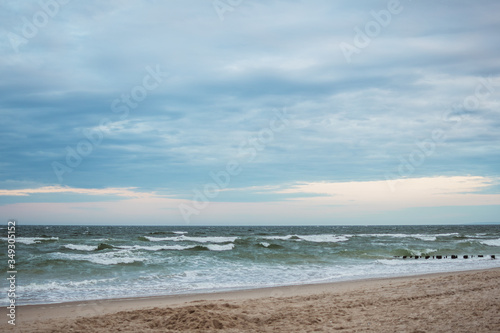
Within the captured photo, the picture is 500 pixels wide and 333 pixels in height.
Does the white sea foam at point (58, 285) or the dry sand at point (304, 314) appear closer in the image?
the dry sand at point (304, 314)

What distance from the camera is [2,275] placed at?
15.1 meters

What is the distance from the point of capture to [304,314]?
8.16 metres

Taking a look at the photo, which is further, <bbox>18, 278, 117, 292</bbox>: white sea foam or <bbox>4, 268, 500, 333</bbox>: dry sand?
<bbox>18, 278, 117, 292</bbox>: white sea foam

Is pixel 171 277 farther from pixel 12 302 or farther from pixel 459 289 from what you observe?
pixel 459 289

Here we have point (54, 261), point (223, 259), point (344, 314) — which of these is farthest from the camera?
point (223, 259)

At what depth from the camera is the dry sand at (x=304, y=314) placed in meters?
7.04

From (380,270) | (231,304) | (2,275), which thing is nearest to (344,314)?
(231,304)

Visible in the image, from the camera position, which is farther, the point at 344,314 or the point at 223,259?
the point at 223,259

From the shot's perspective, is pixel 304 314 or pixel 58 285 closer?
pixel 304 314

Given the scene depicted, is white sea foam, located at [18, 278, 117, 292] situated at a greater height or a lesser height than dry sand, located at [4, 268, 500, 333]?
lesser

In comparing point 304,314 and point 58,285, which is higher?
point 304,314

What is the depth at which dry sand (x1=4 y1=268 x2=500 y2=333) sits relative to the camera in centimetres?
704

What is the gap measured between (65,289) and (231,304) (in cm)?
663

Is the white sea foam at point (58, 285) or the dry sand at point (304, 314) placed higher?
the dry sand at point (304, 314)
